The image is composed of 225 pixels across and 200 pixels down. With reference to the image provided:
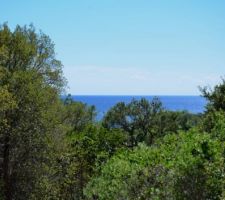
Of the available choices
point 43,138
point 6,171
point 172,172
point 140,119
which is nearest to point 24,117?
point 43,138

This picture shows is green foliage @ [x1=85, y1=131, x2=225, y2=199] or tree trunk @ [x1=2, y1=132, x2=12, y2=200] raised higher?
green foliage @ [x1=85, y1=131, x2=225, y2=199]

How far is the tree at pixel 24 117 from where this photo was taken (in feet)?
66.3

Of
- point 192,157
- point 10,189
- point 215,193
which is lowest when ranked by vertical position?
point 10,189

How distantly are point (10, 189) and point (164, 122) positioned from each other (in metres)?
28.6

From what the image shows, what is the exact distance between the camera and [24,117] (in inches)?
802

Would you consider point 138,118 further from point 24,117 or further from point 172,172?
point 172,172

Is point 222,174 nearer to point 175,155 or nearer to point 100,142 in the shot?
point 175,155

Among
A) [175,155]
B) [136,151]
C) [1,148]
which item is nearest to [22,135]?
[1,148]

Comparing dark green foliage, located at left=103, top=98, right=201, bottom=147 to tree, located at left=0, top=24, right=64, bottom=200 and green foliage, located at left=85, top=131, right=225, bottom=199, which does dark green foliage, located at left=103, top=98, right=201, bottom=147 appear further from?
green foliage, located at left=85, top=131, right=225, bottom=199

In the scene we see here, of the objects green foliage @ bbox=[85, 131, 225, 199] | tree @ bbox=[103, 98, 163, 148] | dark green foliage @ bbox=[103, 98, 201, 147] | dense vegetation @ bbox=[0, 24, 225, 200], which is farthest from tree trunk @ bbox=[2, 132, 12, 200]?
tree @ bbox=[103, 98, 163, 148]

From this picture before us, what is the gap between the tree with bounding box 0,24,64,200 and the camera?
20.2 metres

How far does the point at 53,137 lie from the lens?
22.1 metres

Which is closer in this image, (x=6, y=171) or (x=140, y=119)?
(x=6, y=171)

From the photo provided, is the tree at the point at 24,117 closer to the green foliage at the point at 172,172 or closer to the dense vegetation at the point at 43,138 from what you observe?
the dense vegetation at the point at 43,138
